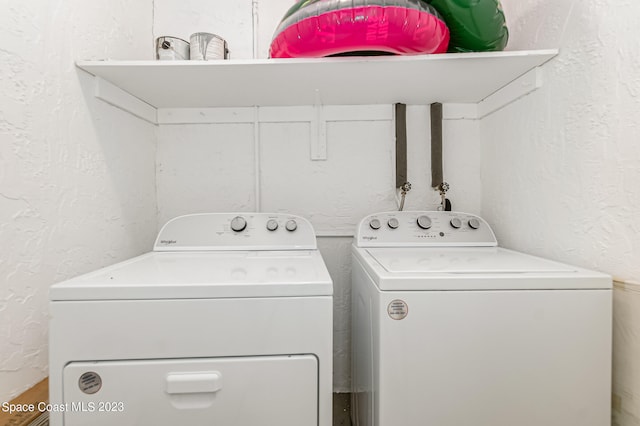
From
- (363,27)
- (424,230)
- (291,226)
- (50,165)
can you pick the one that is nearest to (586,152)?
(424,230)

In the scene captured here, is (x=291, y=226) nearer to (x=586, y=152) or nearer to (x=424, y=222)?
(x=424, y=222)

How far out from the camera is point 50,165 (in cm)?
89

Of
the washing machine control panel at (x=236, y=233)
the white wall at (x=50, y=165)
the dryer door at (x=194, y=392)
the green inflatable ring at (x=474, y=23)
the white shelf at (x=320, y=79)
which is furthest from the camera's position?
the washing machine control panel at (x=236, y=233)

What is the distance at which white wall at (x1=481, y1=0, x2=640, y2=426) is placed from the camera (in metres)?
0.75

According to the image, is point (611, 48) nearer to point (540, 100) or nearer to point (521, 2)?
point (540, 100)

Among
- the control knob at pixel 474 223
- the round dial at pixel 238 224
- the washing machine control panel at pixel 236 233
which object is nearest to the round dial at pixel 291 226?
the washing machine control panel at pixel 236 233

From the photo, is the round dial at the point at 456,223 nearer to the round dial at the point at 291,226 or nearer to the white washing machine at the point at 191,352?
the round dial at the point at 291,226

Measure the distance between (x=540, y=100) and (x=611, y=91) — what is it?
282mm

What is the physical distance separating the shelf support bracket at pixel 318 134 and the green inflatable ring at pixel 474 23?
0.66 m

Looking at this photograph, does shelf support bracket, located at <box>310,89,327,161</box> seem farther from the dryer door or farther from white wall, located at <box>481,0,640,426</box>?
the dryer door

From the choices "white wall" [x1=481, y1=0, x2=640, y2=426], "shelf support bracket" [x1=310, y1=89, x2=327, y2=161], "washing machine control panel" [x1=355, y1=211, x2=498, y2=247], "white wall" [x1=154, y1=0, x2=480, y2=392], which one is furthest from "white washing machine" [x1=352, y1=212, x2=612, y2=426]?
"shelf support bracket" [x1=310, y1=89, x2=327, y2=161]

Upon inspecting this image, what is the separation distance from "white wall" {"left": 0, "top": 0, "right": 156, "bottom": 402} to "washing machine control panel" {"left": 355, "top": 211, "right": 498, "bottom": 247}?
1.02 metres

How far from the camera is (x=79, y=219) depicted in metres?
1.00

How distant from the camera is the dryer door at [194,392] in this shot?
0.66 metres
